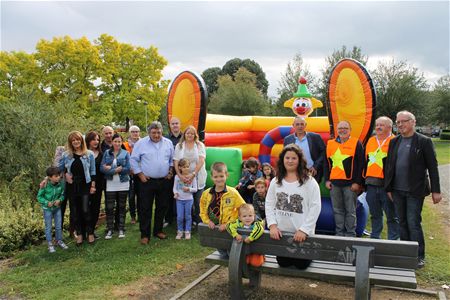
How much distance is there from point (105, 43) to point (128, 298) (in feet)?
91.2

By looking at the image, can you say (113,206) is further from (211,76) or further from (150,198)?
(211,76)

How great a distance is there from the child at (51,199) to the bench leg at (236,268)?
3116mm

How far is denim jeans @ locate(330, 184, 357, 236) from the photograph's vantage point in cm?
509

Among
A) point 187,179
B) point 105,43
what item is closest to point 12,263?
point 187,179

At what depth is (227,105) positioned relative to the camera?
3206 cm

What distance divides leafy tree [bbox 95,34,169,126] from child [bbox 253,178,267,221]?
976 inches

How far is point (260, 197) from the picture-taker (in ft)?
18.0

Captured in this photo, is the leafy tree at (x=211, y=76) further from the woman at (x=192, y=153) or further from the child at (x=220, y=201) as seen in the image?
the child at (x=220, y=201)

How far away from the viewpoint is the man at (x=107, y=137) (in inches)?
236

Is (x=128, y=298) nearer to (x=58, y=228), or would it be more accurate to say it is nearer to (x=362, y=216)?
(x=58, y=228)

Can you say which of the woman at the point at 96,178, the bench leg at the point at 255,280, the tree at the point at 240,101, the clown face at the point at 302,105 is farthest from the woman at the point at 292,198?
the tree at the point at 240,101

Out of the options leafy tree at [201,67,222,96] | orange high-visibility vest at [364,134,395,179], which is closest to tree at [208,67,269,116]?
leafy tree at [201,67,222,96]

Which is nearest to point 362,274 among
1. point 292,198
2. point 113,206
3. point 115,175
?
point 292,198

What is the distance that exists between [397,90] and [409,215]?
26486 mm
